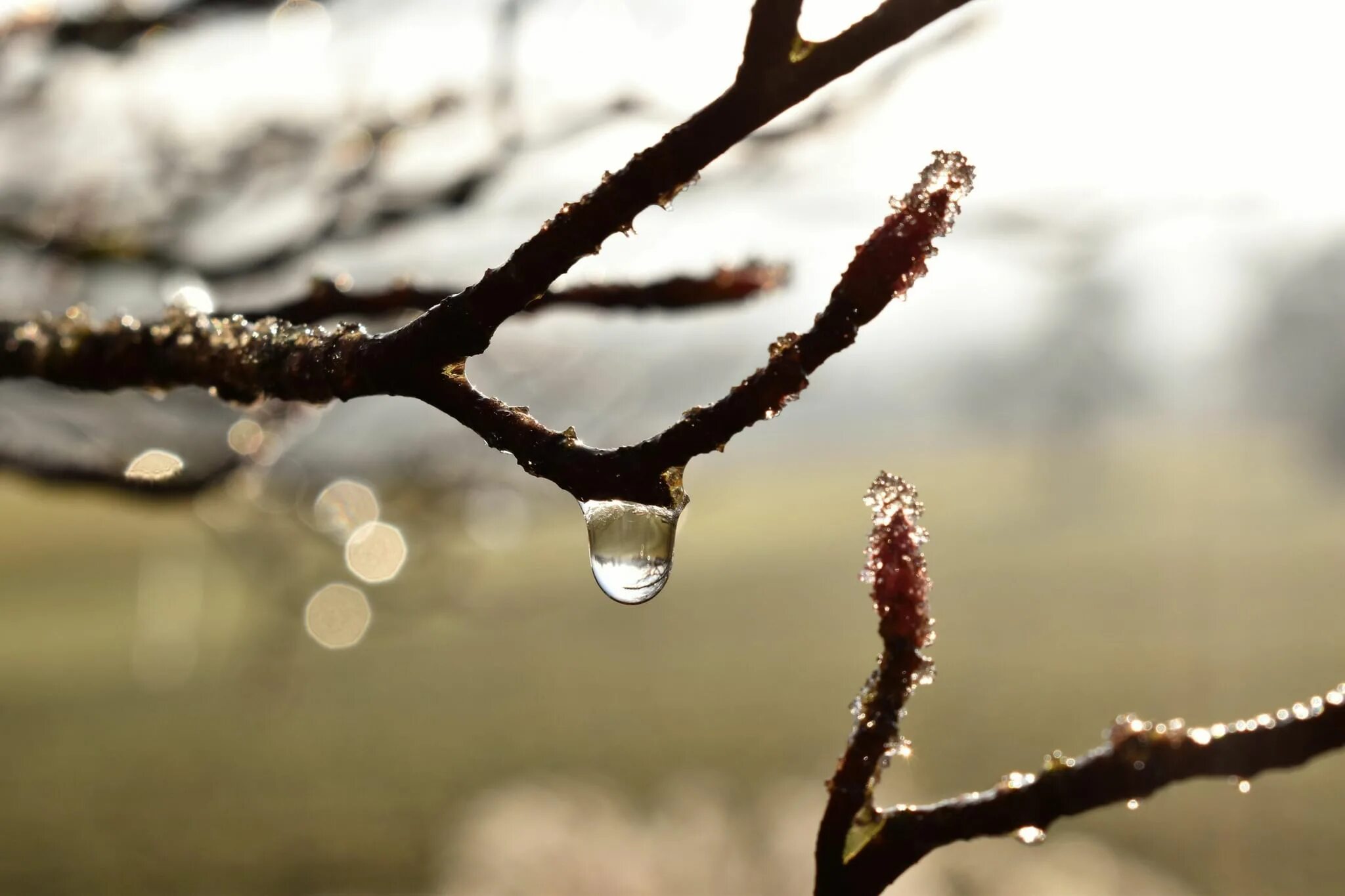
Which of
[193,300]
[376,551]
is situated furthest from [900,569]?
[376,551]

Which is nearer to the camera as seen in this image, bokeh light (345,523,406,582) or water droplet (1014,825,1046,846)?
water droplet (1014,825,1046,846)

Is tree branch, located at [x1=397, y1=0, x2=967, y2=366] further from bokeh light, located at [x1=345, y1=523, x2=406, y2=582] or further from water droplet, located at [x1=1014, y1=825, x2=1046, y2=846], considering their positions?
bokeh light, located at [x1=345, y1=523, x2=406, y2=582]

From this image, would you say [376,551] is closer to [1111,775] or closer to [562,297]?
[562,297]

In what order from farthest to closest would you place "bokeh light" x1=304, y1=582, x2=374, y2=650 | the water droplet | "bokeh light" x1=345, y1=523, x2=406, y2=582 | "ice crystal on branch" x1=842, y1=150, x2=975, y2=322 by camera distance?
1. "bokeh light" x1=304, y1=582, x2=374, y2=650
2. "bokeh light" x1=345, y1=523, x2=406, y2=582
3. the water droplet
4. "ice crystal on branch" x1=842, y1=150, x2=975, y2=322

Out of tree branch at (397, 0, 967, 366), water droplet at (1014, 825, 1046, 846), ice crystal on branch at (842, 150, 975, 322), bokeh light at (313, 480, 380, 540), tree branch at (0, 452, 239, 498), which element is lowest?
water droplet at (1014, 825, 1046, 846)

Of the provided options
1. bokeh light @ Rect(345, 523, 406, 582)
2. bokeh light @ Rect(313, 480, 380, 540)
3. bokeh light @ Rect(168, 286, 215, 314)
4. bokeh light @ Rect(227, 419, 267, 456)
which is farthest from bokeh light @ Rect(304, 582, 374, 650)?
bokeh light @ Rect(168, 286, 215, 314)

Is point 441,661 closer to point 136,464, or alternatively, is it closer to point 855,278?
point 136,464

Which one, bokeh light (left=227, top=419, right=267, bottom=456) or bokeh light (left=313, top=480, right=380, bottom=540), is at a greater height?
bokeh light (left=313, top=480, right=380, bottom=540)

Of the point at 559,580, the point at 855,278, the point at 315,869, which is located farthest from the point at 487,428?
the point at 559,580
